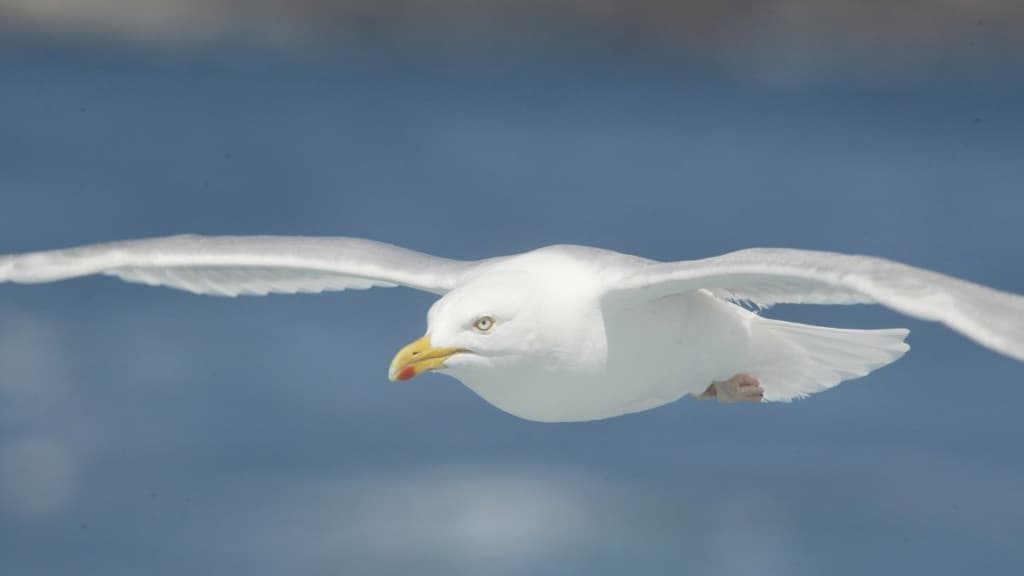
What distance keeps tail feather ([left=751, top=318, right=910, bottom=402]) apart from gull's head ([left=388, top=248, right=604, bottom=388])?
1.05 m

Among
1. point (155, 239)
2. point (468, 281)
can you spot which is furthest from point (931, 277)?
point (155, 239)

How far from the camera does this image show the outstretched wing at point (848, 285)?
4973 millimetres

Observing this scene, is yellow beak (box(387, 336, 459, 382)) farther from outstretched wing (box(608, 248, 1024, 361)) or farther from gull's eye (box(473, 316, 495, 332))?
outstretched wing (box(608, 248, 1024, 361))

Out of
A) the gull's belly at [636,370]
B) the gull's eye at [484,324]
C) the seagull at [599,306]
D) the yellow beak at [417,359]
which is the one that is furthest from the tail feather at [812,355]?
the yellow beak at [417,359]

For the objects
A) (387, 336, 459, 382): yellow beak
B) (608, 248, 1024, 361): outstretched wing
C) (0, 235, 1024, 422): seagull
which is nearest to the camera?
(608, 248, 1024, 361): outstretched wing

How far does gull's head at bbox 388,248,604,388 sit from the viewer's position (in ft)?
18.9

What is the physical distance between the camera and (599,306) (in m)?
6.00

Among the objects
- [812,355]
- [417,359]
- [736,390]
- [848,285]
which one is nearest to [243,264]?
[417,359]

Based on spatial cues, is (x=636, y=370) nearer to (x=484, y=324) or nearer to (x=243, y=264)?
(x=484, y=324)

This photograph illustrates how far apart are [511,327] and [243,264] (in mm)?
1460

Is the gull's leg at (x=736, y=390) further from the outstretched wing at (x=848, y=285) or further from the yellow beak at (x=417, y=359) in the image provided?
the yellow beak at (x=417, y=359)

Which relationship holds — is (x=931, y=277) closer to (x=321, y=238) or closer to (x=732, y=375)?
(x=732, y=375)

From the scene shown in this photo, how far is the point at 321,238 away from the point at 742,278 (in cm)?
190

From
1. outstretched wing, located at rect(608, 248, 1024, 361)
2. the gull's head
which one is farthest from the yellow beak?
outstretched wing, located at rect(608, 248, 1024, 361)
